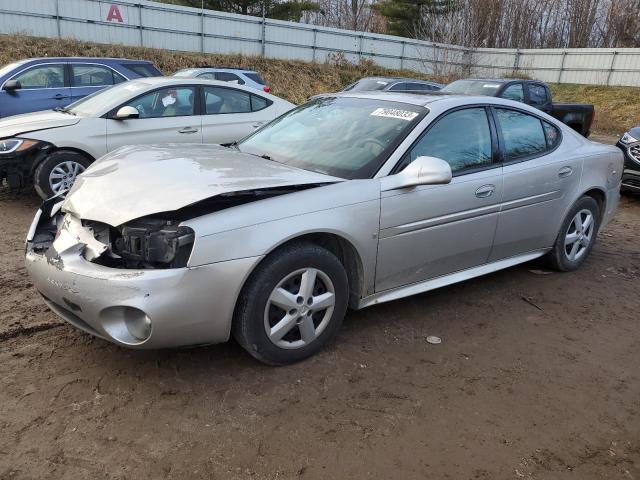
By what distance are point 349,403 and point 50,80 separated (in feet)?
27.9

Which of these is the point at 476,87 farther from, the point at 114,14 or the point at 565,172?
the point at 114,14

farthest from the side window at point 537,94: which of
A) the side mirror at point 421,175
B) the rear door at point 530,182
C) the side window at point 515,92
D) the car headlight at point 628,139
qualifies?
the side mirror at point 421,175

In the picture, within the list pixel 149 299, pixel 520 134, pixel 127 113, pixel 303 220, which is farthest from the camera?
pixel 127 113

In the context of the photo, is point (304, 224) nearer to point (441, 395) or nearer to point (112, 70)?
point (441, 395)

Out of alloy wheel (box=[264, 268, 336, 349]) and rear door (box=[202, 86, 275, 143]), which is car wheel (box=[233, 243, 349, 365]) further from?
rear door (box=[202, 86, 275, 143])

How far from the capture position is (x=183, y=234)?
2.69 meters

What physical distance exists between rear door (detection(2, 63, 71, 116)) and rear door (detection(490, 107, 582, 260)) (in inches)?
300

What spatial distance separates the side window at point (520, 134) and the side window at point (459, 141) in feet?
0.68

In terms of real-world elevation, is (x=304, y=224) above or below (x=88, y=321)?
above

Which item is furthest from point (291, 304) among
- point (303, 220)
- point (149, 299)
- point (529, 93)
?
point (529, 93)

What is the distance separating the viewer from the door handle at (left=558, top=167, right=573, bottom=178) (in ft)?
14.6

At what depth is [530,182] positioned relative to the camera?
418 cm

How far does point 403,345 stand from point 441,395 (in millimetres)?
557

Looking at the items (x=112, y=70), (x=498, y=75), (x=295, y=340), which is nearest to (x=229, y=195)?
(x=295, y=340)
